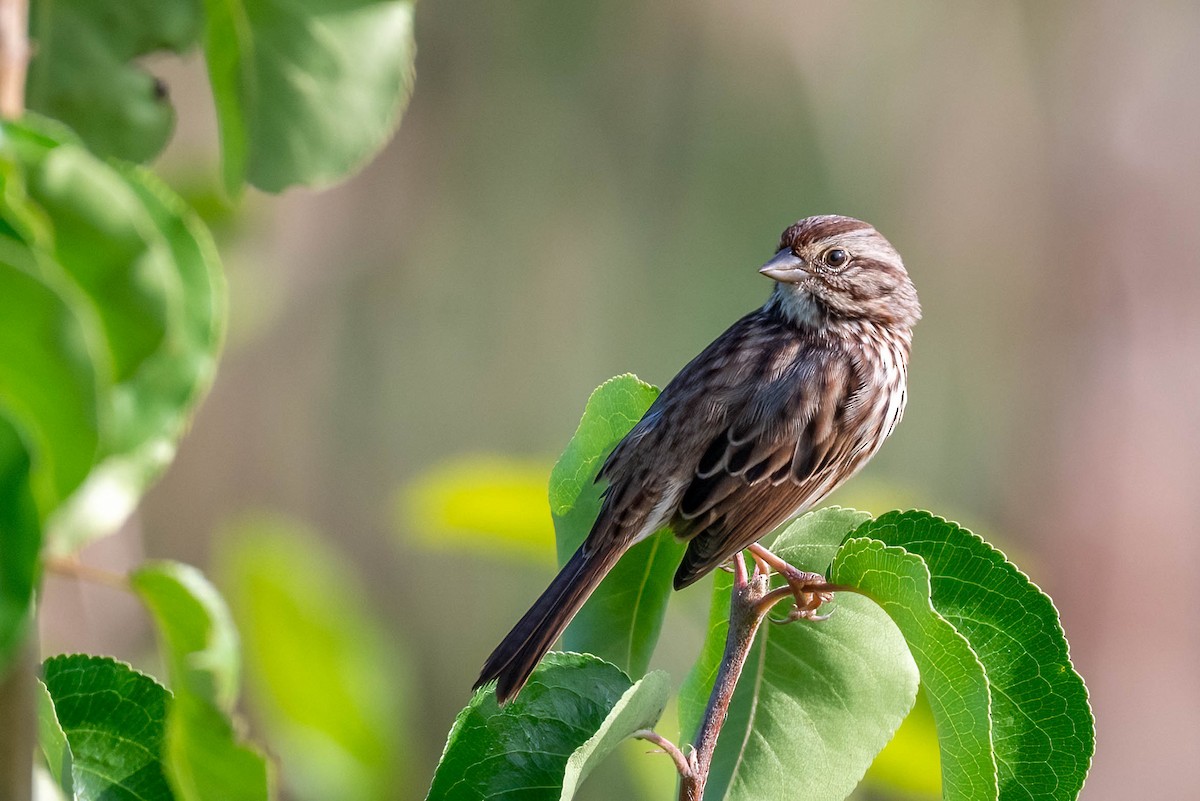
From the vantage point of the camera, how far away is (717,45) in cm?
1149

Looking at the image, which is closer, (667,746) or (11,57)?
(11,57)

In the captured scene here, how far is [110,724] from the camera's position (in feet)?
4.28

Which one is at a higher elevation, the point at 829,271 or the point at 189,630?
the point at 829,271

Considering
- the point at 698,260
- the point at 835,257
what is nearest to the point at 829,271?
the point at 835,257

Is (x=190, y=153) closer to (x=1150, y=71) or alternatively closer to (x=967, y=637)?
(x=967, y=637)

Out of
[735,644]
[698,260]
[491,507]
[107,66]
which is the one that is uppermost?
[698,260]

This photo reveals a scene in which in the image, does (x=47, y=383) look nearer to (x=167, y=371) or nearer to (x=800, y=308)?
(x=167, y=371)

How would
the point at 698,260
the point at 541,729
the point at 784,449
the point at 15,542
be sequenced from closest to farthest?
1. the point at 15,542
2. the point at 541,729
3. the point at 784,449
4. the point at 698,260

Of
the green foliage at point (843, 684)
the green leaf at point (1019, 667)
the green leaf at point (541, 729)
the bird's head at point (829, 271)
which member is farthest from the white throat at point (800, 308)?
the green leaf at point (541, 729)

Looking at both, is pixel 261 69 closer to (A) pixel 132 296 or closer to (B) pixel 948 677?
(A) pixel 132 296

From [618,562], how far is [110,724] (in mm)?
1067

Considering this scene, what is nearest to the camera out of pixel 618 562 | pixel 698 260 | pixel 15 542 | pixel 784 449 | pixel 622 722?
pixel 15 542

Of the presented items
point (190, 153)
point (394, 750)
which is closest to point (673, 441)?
point (394, 750)

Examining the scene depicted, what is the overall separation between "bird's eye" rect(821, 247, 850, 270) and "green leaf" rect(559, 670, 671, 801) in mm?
1975
